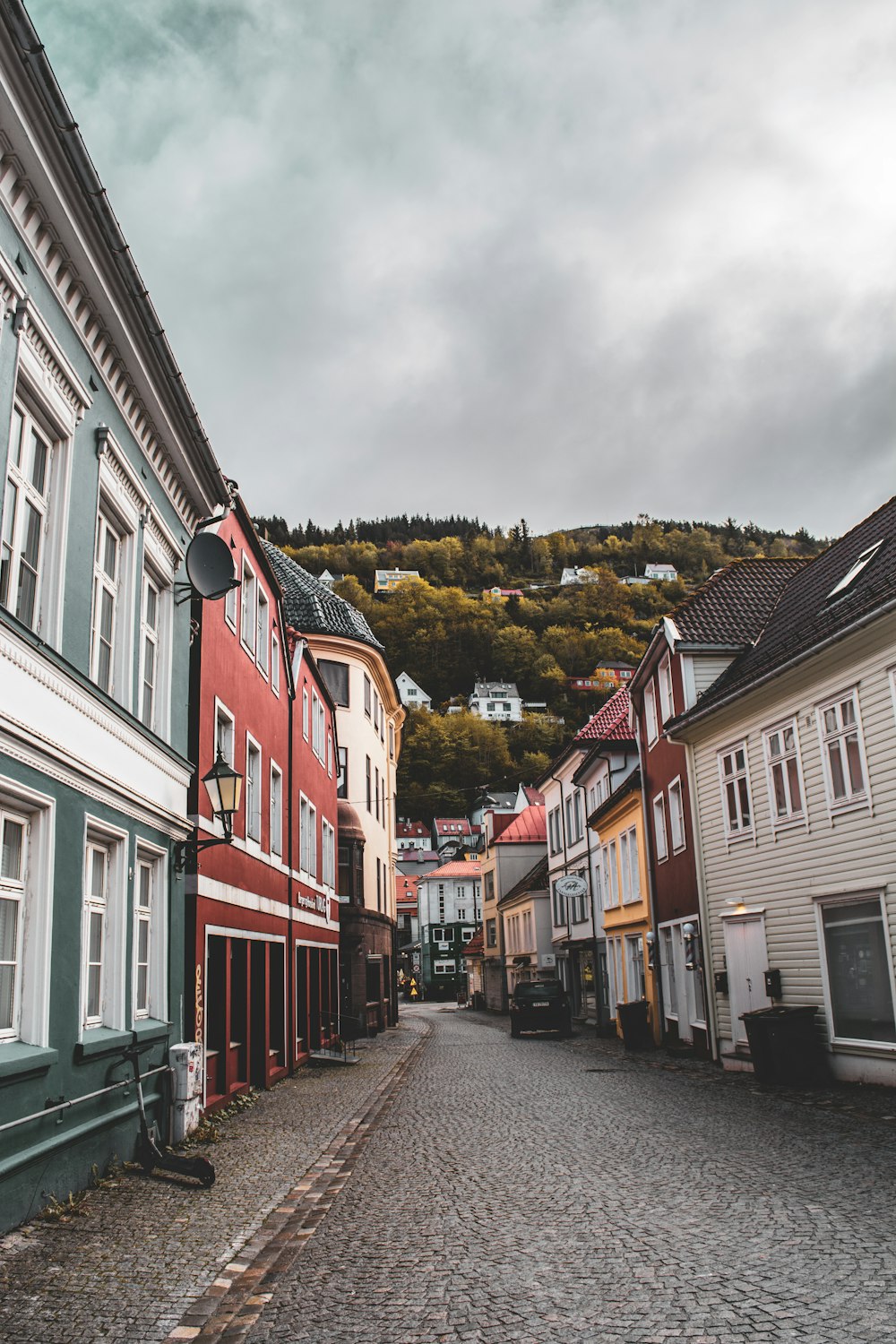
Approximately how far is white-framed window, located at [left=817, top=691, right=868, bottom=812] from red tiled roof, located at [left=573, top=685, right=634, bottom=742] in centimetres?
1617

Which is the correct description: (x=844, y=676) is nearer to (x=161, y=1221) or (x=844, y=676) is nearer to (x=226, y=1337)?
(x=161, y=1221)

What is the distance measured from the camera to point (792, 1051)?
1603 cm

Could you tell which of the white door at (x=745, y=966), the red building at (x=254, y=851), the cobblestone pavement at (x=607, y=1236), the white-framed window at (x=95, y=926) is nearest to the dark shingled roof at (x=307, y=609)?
the red building at (x=254, y=851)

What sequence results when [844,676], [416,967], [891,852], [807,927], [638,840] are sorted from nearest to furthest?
[891,852]
[844,676]
[807,927]
[638,840]
[416,967]

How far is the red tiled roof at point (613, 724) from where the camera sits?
3284cm

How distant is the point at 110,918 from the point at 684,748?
14260mm

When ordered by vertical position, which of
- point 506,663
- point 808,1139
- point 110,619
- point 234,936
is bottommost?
point 808,1139

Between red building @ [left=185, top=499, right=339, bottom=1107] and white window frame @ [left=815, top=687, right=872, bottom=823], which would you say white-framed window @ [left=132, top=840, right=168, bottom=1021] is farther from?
white window frame @ [left=815, top=687, right=872, bottom=823]

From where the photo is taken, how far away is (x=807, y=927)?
16781 millimetres

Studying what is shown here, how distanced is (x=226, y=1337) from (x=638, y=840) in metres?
22.5

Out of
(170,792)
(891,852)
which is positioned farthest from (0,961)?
(891,852)

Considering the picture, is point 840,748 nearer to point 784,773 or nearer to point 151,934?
point 784,773

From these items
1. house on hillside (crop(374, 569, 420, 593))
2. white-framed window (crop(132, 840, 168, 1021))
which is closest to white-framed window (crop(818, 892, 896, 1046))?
white-framed window (crop(132, 840, 168, 1021))

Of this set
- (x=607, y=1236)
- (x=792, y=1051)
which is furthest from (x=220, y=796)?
(x=792, y=1051)
